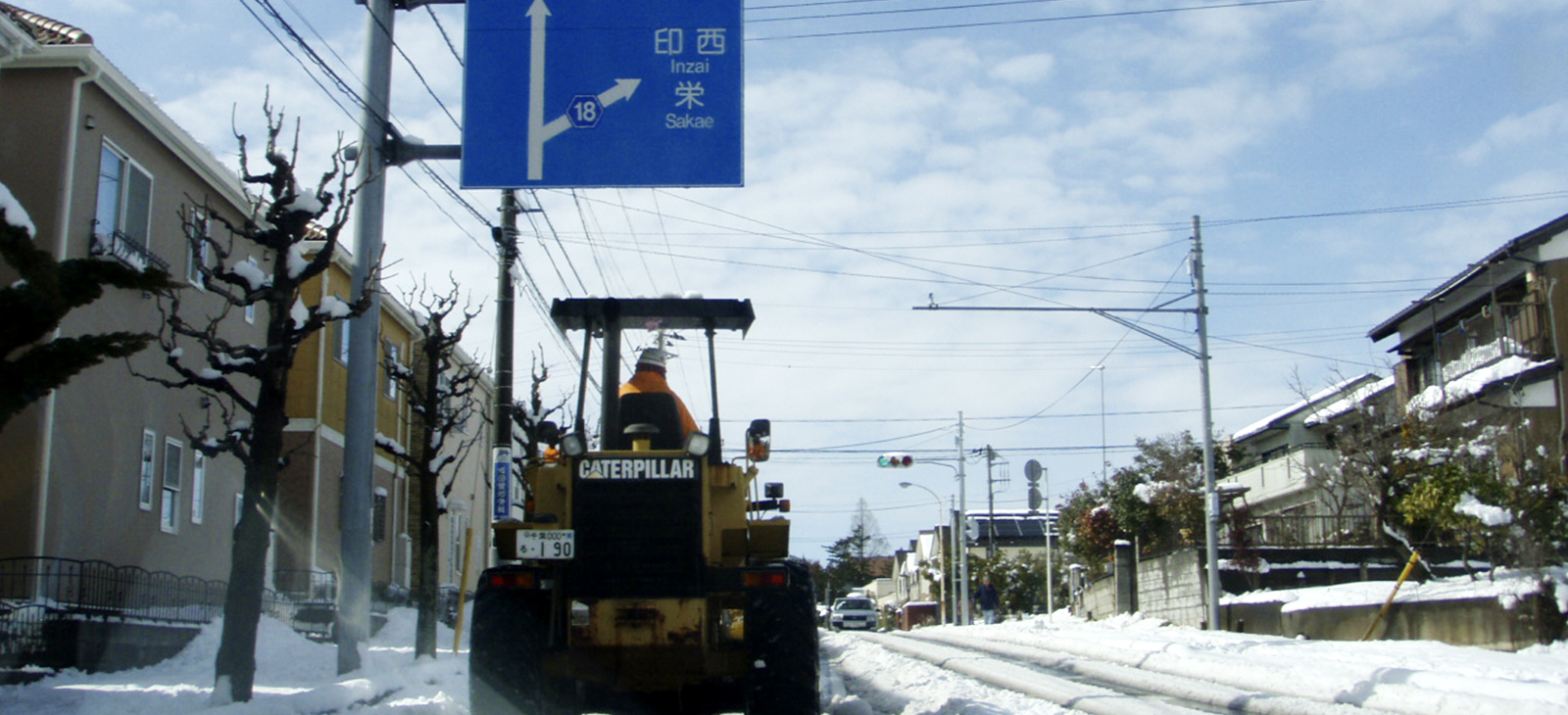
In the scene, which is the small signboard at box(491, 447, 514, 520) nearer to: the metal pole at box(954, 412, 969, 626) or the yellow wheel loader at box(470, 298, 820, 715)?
the yellow wheel loader at box(470, 298, 820, 715)

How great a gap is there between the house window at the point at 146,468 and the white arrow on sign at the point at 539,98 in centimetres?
1002

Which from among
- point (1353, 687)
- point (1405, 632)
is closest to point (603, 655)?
point (1353, 687)

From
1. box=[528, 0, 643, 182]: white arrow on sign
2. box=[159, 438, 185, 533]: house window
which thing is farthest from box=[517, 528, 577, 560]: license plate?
box=[159, 438, 185, 533]: house window

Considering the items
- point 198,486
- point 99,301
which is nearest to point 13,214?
point 99,301

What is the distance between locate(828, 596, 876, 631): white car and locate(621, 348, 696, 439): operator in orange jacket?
118 feet

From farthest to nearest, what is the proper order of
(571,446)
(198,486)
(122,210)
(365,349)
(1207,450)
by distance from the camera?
(1207,450)
(198,486)
(122,210)
(365,349)
(571,446)

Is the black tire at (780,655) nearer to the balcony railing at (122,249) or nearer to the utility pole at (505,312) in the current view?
the utility pole at (505,312)

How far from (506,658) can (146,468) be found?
1189cm

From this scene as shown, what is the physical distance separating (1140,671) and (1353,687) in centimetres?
348

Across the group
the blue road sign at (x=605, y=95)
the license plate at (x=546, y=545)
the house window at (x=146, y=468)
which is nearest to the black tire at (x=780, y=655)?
the license plate at (x=546, y=545)

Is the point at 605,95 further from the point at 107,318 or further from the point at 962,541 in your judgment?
the point at 962,541

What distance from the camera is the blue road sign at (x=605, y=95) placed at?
10.6m

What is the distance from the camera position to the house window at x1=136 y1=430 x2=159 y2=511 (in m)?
17.7

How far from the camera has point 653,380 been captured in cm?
964
